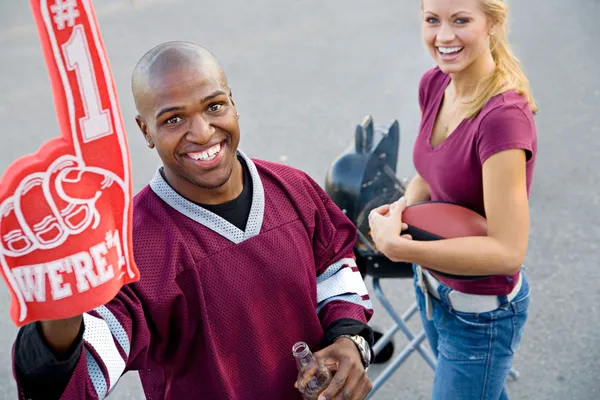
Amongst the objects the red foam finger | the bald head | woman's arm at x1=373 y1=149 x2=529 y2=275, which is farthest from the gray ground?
the red foam finger

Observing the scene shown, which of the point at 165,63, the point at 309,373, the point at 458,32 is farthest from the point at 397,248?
the point at 165,63

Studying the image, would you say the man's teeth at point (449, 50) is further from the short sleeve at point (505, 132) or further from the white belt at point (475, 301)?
the white belt at point (475, 301)

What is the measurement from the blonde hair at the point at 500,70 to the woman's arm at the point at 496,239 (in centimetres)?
21

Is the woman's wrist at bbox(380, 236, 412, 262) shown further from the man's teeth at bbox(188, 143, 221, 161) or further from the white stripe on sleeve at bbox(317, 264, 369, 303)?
the man's teeth at bbox(188, 143, 221, 161)

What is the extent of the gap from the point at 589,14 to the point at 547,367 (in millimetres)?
5137

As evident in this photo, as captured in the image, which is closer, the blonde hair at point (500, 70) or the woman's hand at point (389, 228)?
the blonde hair at point (500, 70)

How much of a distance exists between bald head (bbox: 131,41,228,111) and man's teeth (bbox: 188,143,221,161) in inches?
6.9

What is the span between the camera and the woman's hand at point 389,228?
2.27m

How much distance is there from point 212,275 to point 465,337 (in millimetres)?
978

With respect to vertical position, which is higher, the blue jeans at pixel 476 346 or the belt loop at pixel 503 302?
the belt loop at pixel 503 302

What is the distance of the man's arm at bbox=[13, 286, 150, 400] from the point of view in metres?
1.38

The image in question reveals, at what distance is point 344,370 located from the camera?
6.10ft

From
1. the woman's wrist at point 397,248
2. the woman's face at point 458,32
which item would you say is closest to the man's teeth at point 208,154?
the woman's wrist at point 397,248

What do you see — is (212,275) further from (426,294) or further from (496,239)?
(426,294)
